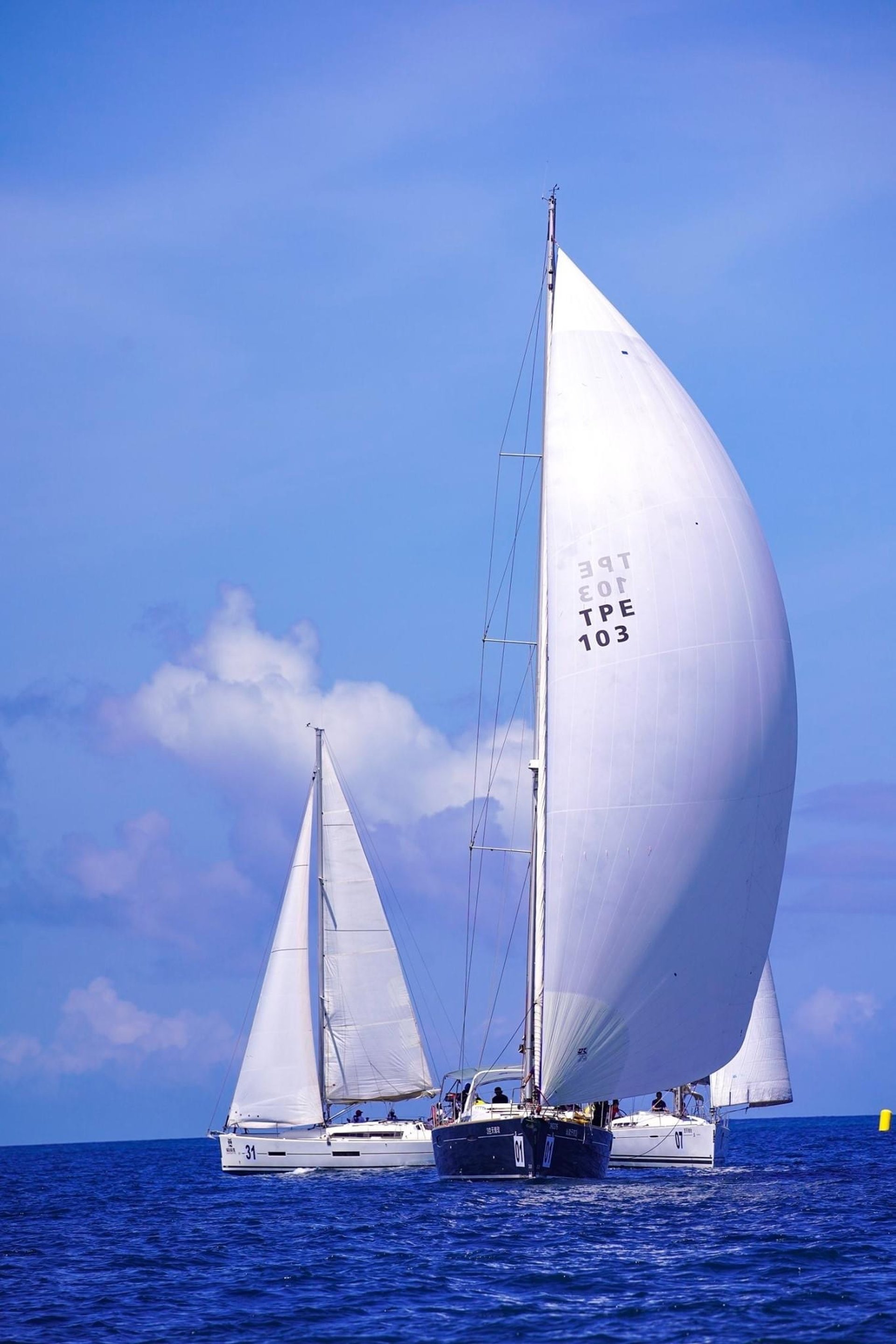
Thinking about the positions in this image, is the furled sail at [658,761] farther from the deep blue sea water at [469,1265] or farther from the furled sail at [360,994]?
the furled sail at [360,994]

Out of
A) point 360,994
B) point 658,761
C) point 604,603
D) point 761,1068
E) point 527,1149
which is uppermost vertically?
point 604,603

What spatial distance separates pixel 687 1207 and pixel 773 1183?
995 centimetres

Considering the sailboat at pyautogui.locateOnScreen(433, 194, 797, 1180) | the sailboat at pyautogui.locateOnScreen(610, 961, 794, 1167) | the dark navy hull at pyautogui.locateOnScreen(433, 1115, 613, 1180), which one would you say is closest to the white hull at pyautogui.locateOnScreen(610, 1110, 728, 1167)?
the sailboat at pyautogui.locateOnScreen(610, 961, 794, 1167)

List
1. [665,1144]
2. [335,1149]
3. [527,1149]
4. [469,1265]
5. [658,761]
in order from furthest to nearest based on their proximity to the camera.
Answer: [335,1149]
[665,1144]
[527,1149]
[658,761]
[469,1265]

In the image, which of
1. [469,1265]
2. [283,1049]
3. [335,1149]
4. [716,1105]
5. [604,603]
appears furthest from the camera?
[716,1105]

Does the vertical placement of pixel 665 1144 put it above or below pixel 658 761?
below

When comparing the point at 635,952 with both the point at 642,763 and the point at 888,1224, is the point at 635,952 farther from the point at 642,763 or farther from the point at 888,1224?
the point at 888,1224

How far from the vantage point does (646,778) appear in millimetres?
32000

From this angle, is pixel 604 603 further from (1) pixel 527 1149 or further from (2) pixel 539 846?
(1) pixel 527 1149

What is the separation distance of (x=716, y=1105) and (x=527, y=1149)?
24.1 meters

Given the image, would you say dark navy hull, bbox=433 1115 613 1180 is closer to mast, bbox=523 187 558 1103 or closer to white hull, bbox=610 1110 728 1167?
mast, bbox=523 187 558 1103

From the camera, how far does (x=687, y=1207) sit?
3166cm

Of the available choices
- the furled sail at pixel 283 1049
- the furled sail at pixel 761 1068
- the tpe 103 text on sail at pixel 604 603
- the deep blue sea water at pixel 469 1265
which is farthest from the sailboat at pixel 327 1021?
the tpe 103 text on sail at pixel 604 603

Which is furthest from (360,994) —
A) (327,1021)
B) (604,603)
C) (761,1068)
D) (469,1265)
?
(469,1265)
